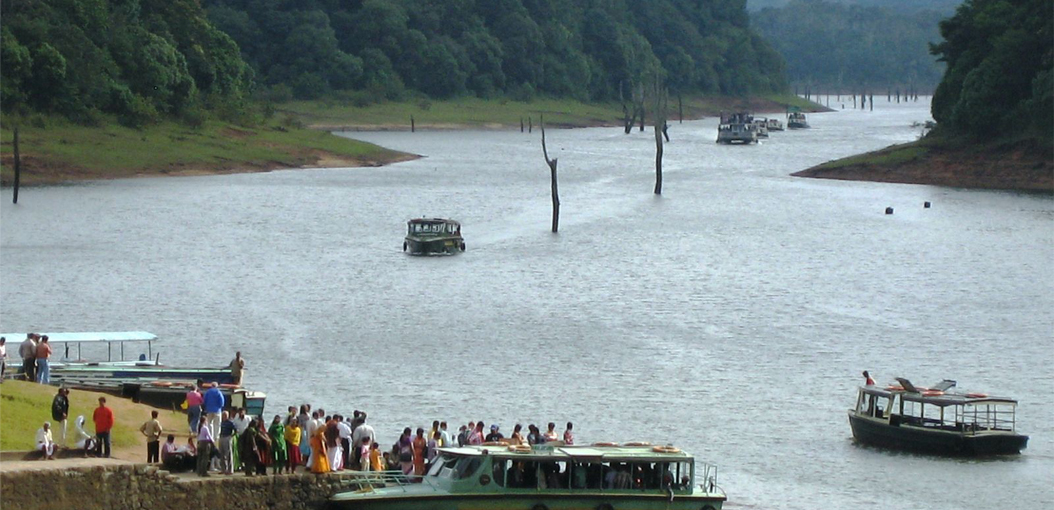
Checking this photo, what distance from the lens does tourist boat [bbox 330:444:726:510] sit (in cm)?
3425

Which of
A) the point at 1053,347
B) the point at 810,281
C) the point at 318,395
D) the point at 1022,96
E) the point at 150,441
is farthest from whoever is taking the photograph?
the point at 1022,96

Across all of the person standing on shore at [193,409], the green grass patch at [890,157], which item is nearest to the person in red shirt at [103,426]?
the person standing on shore at [193,409]

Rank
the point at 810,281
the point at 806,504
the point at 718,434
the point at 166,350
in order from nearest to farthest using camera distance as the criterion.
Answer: the point at 806,504
the point at 718,434
the point at 166,350
the point at 810,281

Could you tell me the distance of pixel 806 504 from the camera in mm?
41562

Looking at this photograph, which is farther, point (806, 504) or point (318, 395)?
point (318, 395)

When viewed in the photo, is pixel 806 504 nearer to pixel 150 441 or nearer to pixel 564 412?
pixel 564 412

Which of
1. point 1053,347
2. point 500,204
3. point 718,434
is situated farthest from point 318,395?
point 500,204

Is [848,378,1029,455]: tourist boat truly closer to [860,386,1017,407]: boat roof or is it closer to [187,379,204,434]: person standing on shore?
[860,386,1017,407]: boat roof

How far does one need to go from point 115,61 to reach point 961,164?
68895mm

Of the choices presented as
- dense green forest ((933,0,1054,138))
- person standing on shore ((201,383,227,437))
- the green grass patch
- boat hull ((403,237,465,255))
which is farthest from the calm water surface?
person standing on shore ((201,383,227,437))

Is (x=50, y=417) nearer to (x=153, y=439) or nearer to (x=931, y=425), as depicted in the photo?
(x=153, y=439)

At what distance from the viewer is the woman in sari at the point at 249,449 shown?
3434 cm

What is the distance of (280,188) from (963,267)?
5748cm

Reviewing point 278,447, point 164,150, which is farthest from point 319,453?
point 164,150
